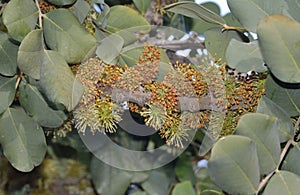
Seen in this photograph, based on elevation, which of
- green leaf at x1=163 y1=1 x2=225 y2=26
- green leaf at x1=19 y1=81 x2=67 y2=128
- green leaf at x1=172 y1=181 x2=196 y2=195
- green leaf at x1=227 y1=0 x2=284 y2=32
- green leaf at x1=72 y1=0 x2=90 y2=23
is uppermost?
green leaf at x1=227 y1=0 x2=284 y2=32

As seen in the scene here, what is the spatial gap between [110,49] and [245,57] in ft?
0.70

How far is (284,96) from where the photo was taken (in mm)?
861

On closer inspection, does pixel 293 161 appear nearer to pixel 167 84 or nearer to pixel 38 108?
pixel 167 84

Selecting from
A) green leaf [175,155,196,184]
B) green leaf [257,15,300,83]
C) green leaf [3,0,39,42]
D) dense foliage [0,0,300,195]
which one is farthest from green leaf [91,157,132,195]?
green leaf [257,15,300,83]

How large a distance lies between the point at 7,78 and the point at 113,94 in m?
0.19

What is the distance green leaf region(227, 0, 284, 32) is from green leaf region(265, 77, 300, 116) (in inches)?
3.3

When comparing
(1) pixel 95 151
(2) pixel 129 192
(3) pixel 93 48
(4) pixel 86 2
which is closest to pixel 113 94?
(3) pixel 93 48

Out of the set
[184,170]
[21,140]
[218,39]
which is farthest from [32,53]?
[184,170]

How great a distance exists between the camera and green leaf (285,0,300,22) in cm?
83

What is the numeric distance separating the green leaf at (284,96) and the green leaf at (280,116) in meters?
0.03

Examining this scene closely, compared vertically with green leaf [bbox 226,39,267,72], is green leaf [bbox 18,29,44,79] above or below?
below

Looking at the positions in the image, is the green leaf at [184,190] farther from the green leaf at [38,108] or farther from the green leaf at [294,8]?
the green leaf at [294,8]

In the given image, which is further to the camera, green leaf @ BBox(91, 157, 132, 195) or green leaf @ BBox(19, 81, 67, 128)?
green leaf @ BBox(91, 157, 132, 195)

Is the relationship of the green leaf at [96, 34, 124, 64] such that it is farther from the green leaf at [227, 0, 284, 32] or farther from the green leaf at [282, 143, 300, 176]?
the green leaf at [282, 143, 300, 176]
